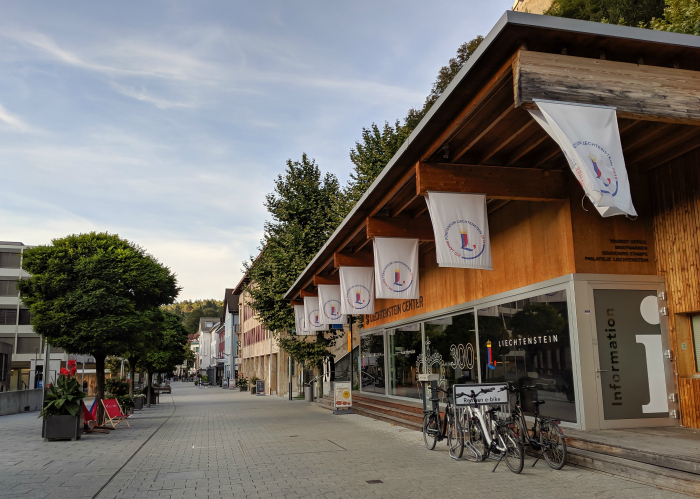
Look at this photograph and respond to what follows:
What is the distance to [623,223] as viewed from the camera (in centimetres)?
1046

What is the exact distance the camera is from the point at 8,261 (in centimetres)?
5688

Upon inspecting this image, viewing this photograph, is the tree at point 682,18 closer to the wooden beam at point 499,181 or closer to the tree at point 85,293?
the wooden beam at point 499,181

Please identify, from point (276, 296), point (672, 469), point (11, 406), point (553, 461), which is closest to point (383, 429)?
point (553, 461)

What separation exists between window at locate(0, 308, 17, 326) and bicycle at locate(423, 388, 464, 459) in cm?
5609

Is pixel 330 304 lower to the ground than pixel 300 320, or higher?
higher

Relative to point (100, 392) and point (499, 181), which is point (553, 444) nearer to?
point (499, 181)

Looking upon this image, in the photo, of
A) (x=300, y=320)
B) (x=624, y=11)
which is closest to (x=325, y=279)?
(x=300, y=320)

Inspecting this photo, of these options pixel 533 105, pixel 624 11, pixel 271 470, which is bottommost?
pixel 271 470

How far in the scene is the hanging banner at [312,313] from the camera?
23680 millimetres

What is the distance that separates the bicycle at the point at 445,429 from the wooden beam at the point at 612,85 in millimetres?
5623

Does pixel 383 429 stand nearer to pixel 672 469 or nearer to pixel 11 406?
pixel 672 469

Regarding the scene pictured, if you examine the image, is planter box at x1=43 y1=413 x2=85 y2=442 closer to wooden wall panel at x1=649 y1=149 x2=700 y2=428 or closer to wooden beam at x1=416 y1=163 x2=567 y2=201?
wooden beam at x1=416 y1=163 x2=567 y2=201

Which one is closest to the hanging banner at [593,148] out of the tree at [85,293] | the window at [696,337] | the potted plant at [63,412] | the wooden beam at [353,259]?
the window at [696,337]

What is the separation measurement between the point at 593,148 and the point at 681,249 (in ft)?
14.8
